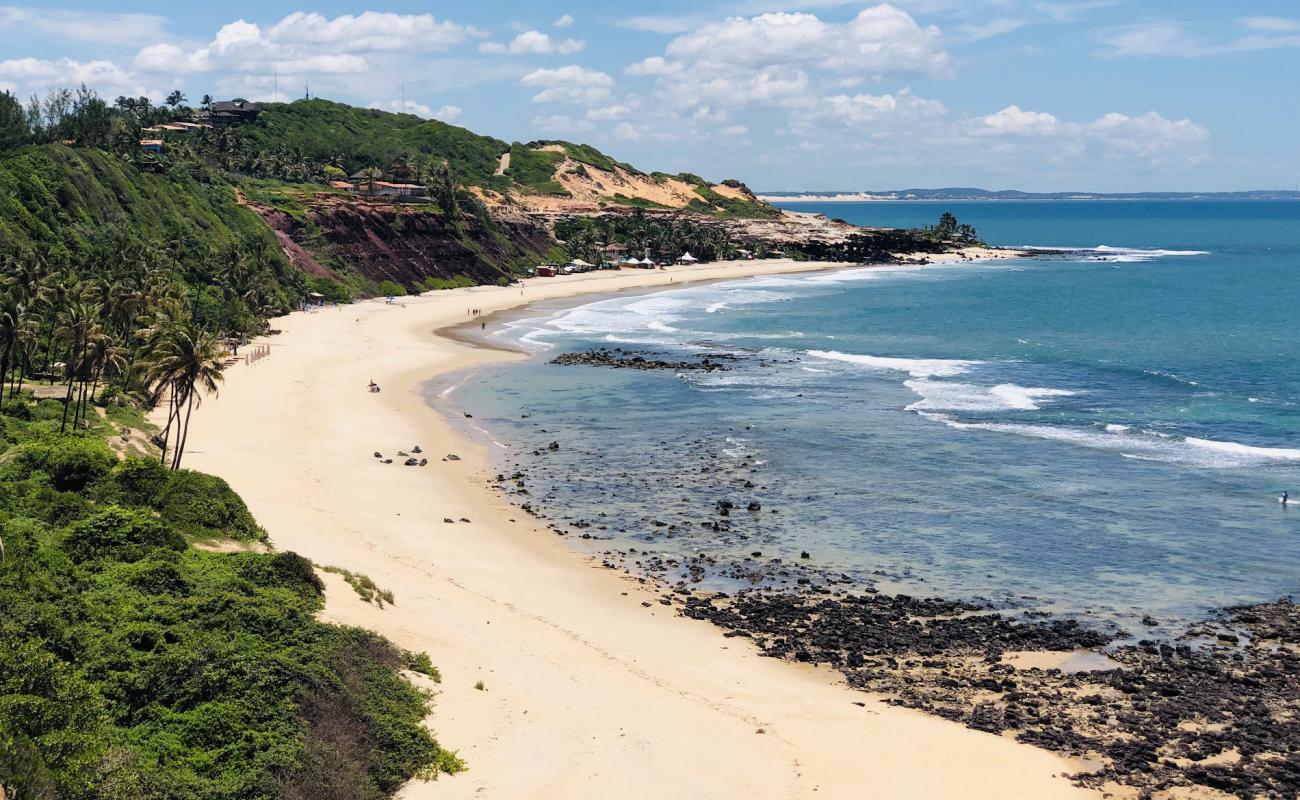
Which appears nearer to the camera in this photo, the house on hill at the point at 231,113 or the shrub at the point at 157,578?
the shrub at the point at 157,578

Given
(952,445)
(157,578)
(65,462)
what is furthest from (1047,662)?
(65,462)

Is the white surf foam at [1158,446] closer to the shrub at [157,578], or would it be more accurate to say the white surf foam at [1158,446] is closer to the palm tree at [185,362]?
the palm tree at [185,362]

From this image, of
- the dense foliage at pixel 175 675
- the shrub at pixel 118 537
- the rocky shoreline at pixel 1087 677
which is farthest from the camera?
the shrub at pixel 118 537

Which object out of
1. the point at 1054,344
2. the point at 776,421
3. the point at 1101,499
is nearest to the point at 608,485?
the point at 776,421

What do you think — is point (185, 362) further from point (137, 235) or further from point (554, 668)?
point (137, 235)

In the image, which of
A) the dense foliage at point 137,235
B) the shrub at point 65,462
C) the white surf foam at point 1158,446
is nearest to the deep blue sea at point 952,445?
the white surf foam at point 1158,446

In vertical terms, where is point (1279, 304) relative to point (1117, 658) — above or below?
above

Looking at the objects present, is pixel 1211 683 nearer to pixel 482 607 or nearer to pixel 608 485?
pixel 482 607
